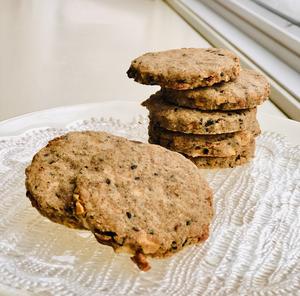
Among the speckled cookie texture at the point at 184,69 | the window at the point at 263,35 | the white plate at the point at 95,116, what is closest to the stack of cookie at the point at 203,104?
the speckled cookie texture at the point at 184,69

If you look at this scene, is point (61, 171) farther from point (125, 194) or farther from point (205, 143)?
point (205, 143)

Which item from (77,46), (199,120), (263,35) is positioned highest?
(199,120)

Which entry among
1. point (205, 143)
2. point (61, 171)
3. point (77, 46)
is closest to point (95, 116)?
point (205, 143)

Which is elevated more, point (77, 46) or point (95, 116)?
point (95, 116)

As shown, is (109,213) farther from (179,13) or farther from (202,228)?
(179,13)

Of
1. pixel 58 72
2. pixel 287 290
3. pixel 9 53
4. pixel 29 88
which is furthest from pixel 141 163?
pixel 9 53

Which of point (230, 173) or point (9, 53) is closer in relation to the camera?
point (230, 173)

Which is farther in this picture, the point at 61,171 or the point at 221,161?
the point at 221,161
